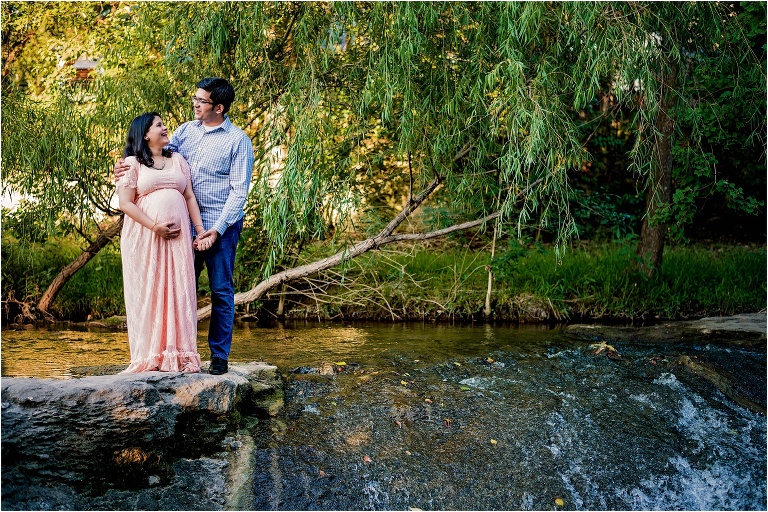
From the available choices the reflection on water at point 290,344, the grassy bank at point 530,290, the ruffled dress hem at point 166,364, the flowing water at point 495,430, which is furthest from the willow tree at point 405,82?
the grassy bank at point 530,290

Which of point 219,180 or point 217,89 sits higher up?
point 217,89

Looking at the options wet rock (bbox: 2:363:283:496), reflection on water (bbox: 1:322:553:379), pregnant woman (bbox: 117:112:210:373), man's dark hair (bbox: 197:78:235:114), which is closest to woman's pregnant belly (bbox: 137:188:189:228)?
pregnant woman (bbox: 117:112:210:373)

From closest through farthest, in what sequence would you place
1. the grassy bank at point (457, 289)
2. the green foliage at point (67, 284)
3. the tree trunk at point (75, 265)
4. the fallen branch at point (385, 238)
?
the fallen branch at point (385, 238), the tree trunk at point (75, 265), the green foliage at point (67, 284), the grassy bank at point (457, 289)

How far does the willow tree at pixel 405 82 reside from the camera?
5.89 m

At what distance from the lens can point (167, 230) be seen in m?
4.60

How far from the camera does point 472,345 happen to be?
7.17m

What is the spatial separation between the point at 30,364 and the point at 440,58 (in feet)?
12.7

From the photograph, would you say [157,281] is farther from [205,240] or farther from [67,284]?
[67,284]

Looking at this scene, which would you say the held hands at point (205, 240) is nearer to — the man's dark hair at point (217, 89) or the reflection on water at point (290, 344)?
the man's dark hair at point (217, 89)

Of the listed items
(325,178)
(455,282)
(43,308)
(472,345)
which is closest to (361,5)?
(325,178)

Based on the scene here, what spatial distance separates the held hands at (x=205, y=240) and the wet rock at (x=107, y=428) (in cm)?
75

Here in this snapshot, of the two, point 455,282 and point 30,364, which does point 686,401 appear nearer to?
point 455,282

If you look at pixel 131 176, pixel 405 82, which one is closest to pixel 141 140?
pixel 131 176

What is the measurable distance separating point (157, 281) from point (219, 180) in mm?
705
